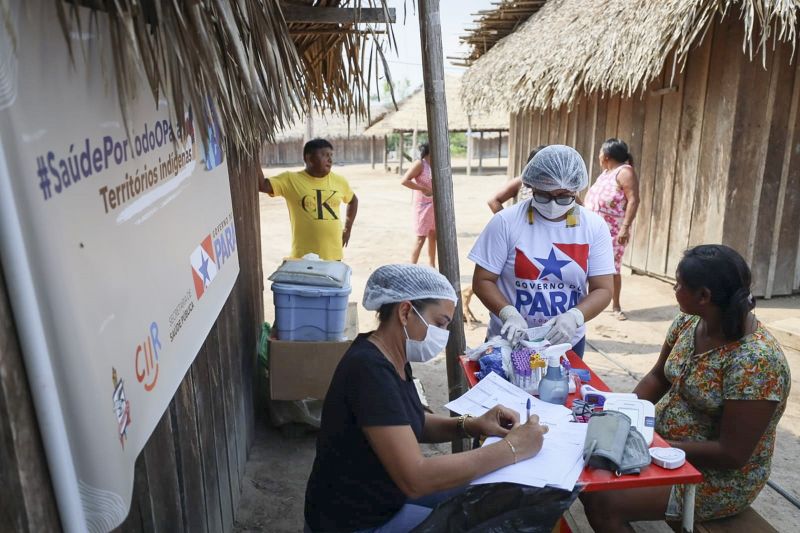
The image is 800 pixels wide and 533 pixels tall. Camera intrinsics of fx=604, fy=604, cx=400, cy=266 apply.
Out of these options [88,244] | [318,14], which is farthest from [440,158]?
[88,244]

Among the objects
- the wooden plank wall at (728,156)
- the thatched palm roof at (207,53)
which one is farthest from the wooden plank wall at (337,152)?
the thatched palm roof at (207,53)

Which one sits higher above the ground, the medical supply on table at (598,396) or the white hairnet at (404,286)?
the white hairnet at (404,286)

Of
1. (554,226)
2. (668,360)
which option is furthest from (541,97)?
(668,360)

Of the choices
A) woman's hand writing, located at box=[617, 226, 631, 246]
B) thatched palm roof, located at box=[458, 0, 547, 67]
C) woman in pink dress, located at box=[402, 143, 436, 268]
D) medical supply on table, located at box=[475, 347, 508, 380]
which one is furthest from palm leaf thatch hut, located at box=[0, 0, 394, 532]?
thatched palm roof, located at box=[458, 0, 547, 67]

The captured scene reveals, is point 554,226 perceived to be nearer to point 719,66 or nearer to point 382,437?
point 382,437

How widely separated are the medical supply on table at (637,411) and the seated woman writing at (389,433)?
369 millimetres

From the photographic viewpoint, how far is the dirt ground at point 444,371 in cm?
320

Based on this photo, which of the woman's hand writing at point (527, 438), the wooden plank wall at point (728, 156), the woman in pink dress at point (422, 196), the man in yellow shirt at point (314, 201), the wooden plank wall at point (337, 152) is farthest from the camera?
the wooden plank wall at point (337, 152)

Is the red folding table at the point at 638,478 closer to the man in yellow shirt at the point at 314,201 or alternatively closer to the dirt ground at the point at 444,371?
the dirt ground at the point at 444,371

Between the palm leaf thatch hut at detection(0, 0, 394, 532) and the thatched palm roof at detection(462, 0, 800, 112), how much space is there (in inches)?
153

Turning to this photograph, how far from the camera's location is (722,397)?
86.9 inches

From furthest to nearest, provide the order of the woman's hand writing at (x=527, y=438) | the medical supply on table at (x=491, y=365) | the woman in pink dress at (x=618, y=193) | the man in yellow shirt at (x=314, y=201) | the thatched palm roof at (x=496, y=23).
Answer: the thatched palm roof at (x=496, y=23), the woman in pink dress at (x=618, y=193), the man in yellow shirt at (x=314, y=201), the medical supply on table at (x=491, y=365), the woman's hand writing at (x=527, y=438)

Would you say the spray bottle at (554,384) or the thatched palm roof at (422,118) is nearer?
the spray bottle at (554,384)

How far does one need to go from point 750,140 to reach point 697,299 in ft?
16.0
